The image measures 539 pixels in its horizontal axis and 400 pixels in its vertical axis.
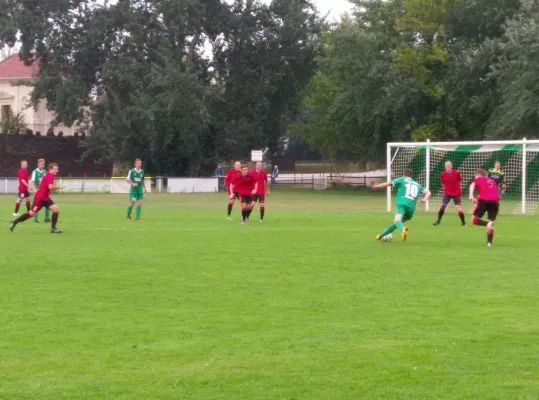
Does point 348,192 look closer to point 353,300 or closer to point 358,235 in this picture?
point 358,235

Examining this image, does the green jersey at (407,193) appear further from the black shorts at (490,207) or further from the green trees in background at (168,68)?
the green trees in background at (168,68)

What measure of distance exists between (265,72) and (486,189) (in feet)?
146

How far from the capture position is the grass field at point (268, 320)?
7367 millimetres

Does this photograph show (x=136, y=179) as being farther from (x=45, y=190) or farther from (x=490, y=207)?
(x=490, y=207)

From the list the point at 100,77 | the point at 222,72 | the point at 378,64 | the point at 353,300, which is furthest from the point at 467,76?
the point at 353,300

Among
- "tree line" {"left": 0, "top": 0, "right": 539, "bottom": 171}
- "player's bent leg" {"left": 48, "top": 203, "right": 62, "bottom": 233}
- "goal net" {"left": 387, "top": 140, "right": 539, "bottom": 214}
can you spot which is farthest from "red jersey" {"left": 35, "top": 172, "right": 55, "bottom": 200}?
"tree line" {"left": 0, "top": 0, "right": 539, "bottom": 171}

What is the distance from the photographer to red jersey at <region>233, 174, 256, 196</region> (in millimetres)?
26312

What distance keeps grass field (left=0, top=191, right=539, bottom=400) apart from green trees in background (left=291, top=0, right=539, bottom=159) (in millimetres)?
27906

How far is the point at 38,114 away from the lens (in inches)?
3132

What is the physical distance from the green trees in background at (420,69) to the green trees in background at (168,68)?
390 inches

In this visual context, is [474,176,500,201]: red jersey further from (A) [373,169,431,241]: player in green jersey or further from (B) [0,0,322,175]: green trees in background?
(B) [0,0,322,175]: green trees in background

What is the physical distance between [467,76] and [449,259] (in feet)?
105

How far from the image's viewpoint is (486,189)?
1898cm

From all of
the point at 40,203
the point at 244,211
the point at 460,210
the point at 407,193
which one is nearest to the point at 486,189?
the point at 407,193
